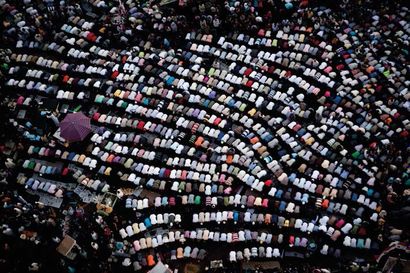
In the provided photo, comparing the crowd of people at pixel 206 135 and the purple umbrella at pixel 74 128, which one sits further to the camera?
the purple umbrella at pixel 74 128

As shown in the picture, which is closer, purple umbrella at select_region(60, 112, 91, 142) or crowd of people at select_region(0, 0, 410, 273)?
crowd of people at select_region(0, 0, 410, 273)

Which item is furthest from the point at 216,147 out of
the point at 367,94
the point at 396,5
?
the point at 396,5

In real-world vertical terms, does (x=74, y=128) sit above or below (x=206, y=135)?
below

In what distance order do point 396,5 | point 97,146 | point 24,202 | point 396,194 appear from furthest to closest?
point 396,5
point 97,146
point 24,202
point 396,194

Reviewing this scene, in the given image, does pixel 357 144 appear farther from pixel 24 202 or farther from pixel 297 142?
pixel 24 202
